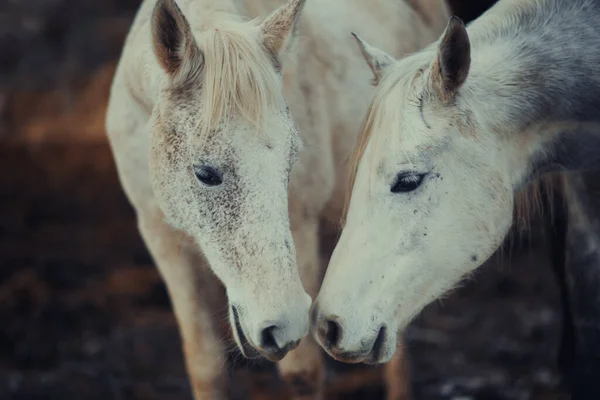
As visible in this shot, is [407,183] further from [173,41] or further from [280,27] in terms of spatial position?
[173,41]

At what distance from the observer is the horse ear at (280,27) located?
122 inches

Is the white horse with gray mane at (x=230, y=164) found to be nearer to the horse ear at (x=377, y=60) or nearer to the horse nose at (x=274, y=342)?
the horse nose at (x=274, y=342)

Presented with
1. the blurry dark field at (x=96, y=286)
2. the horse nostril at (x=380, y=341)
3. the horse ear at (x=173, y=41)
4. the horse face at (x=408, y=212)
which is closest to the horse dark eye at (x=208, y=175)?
the horse ear at (x=173, y=41)

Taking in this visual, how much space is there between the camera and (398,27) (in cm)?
447

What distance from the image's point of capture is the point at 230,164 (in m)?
2.92

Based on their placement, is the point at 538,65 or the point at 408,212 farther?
the point at 538,65

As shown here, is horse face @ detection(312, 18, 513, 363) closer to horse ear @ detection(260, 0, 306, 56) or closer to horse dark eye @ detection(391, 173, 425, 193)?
horse dark eye @ detection(391, 173, 425, 193)

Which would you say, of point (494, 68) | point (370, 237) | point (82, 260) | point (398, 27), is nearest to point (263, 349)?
point (370, 237)

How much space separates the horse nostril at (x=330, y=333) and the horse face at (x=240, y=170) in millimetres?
90

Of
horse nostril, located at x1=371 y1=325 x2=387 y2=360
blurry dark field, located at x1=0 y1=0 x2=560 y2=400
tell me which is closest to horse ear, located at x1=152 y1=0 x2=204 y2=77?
horse nostril, located at x1=371 y1=325 x2=387 y2=360

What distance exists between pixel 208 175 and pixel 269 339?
1.86ft

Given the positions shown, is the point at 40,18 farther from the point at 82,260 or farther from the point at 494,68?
the point at 494,68

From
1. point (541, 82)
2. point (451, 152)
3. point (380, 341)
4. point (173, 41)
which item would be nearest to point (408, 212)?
point (451, 152)

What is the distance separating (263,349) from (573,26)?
1.59 metres
